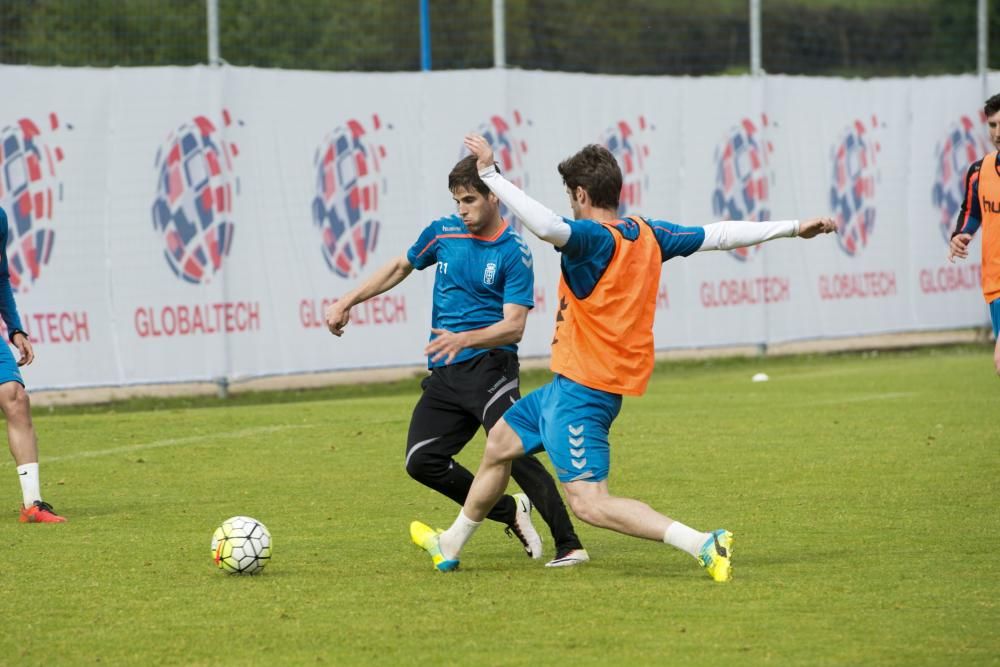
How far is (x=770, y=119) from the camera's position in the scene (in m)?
21.3

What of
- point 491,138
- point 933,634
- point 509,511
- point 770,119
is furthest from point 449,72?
point 933,634

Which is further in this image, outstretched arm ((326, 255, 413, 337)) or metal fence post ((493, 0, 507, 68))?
metal fence post ((493, 0, 507, 68))

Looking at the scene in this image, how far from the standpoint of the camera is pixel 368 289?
8.45 meters

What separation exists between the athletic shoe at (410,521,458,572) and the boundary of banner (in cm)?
877

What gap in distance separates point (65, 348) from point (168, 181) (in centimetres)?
200

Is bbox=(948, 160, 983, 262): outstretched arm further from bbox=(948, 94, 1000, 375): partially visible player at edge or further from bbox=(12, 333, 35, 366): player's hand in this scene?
bbox=(12, 333, 35, 366): player's hand

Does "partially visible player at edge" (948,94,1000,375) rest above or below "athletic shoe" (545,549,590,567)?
above

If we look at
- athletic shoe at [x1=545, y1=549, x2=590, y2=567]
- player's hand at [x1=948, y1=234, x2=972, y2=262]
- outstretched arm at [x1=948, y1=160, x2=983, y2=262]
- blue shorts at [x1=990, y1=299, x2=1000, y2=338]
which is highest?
outstretched arm at [x1=948, y1=160, x2=983, y2=262]

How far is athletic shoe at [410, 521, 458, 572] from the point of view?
788cm

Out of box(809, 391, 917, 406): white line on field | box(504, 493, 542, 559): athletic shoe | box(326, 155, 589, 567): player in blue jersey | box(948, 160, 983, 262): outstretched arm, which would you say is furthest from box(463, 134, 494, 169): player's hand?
box(809, 391, 917, 406): white line on field

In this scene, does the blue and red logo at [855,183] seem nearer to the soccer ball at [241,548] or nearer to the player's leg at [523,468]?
the player's leg at [523,468]

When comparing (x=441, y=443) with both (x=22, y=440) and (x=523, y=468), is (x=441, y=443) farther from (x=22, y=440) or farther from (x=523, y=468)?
(x=22, y=440)

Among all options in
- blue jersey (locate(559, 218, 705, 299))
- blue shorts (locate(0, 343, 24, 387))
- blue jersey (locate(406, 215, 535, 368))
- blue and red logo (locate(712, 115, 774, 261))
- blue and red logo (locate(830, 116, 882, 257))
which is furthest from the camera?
blue and red logo (locate(830, 116, 882, 257))

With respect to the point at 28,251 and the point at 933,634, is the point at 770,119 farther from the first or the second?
the point at 933,634
